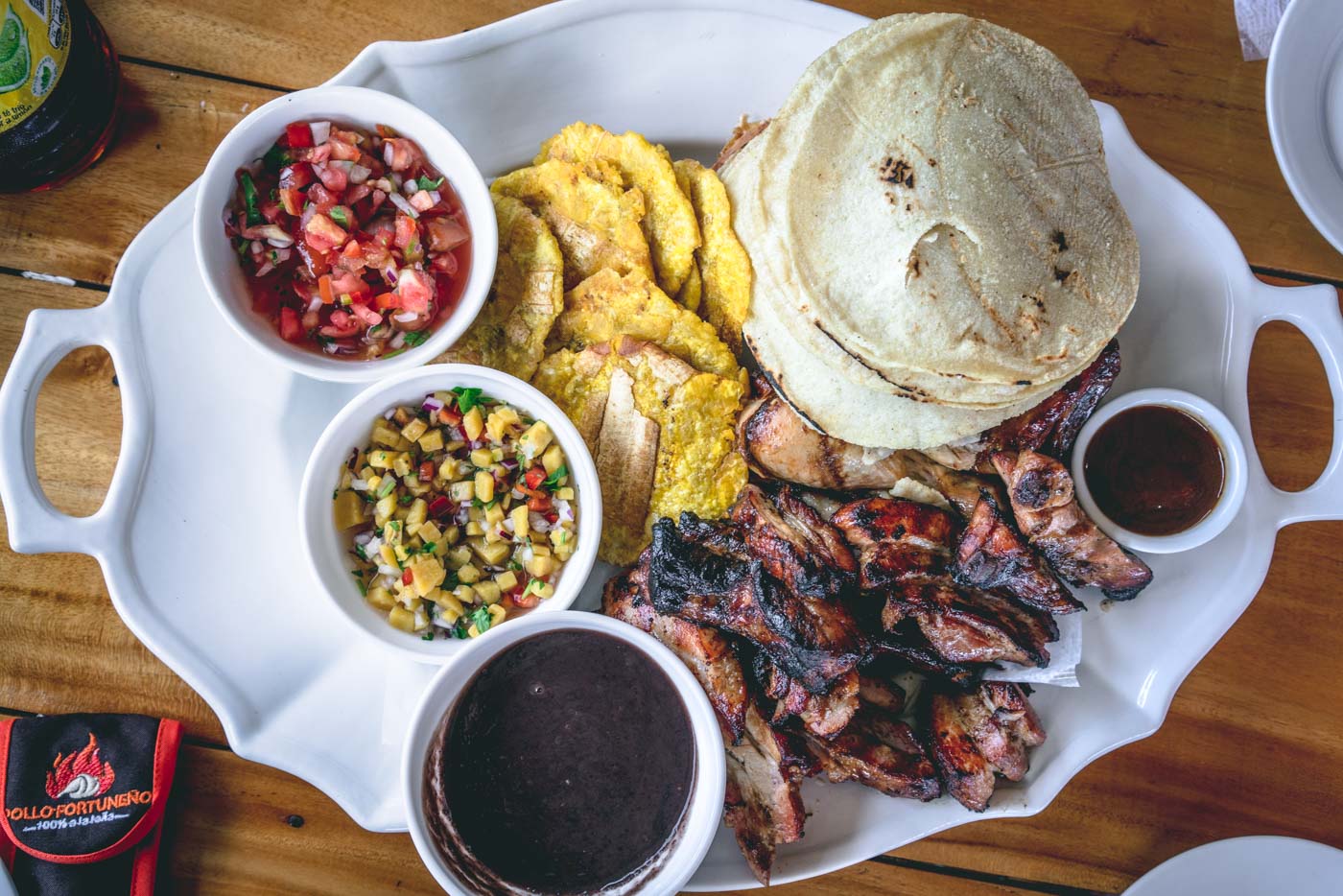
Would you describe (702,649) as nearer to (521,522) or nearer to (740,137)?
(521,522)

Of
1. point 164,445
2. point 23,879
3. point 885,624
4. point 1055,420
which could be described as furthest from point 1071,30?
point 23,879

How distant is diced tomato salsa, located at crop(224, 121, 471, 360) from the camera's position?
2.10 meters

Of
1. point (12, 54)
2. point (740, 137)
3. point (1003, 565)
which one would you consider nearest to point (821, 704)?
point (1003, 565)

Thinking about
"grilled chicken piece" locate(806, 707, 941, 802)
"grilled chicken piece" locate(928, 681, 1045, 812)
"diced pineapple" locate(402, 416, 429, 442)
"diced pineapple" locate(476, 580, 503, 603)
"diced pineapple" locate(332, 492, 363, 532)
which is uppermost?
"diced pineapple" locate(402, 416, 429, 442)

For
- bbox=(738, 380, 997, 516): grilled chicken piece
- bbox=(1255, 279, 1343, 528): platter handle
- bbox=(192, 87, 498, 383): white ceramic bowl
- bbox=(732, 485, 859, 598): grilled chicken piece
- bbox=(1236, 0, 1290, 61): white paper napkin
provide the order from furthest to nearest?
1. bbox=(1236, 0, 1290, 61): white paper napkin
2. bbox=(1255, 279, 1343, 528): platter handle
3. bbox=(738, 380, 997, 516): grilled chicken piece
4. bbox=(732, 485, 859, 598): grilled chicken piece
5. bbox=(192, 87, 498, 383): white ceramic bowl

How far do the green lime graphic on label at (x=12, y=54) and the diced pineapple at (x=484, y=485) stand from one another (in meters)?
1.39

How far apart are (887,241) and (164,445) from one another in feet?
6.30

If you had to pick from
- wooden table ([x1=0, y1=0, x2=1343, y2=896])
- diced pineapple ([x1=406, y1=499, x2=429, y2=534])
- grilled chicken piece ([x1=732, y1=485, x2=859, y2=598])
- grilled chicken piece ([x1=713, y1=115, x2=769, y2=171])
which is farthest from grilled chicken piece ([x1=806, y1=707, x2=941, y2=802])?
grilled chicken piece ([x1=713, y1=115, x2=769, y2=171])

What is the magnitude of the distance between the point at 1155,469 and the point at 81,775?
3.10 m

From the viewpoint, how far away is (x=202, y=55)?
2.53 metres

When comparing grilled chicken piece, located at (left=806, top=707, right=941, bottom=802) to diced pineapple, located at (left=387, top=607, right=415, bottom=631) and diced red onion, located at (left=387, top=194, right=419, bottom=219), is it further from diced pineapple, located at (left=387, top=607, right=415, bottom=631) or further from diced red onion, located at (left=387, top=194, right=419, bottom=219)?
diced red onion, located at (left=387, top=194, right=419, bottom=219)

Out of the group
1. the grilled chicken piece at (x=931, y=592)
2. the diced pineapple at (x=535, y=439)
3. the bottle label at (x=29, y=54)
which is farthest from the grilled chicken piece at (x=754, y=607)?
the bottle label at (x=29, y=54)

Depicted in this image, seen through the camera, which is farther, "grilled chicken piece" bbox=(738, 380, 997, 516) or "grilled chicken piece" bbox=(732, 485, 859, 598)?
"grilled chicken piece" bbox=(738, 380, 997, 516)

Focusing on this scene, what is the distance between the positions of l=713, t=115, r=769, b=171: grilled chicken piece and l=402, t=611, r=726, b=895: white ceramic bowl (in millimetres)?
1268
